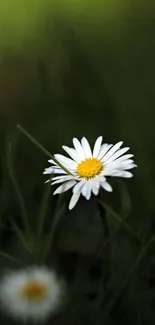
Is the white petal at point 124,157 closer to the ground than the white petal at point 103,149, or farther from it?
closer to the ground

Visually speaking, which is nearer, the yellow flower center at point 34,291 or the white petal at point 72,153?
the yellow flower center at point 34,291

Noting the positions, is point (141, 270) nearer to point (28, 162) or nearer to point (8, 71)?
point (28, 162)

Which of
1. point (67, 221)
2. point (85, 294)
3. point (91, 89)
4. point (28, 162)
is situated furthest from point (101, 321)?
point (91, 89)

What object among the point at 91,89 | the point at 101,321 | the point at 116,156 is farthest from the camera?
the point at 91,89

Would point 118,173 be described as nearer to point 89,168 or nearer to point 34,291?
point 89,168

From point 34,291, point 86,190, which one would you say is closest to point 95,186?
point 86,190

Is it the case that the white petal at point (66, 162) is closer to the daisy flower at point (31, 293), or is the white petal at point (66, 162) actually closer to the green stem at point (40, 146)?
the green stem at point (40, 146)

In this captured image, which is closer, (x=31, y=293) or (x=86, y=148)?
(x=31, y=293)

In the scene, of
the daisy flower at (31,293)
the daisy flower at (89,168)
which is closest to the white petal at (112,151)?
the daisy flower at (89,168)

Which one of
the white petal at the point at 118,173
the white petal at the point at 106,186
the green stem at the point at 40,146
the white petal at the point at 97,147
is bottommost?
the white petal at the point at 106,186
